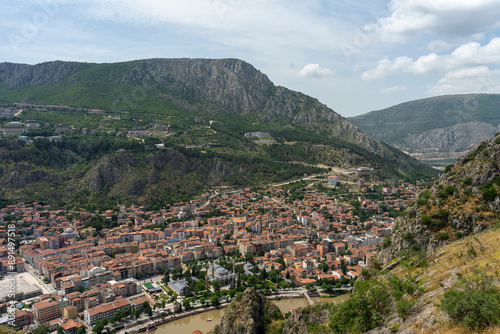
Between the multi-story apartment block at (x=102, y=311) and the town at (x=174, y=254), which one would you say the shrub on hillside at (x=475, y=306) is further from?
the multi-story apartment block at (x=102, y=311)

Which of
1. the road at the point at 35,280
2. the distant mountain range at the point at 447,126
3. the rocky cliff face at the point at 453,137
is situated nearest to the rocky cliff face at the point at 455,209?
the road at the point at 35,280

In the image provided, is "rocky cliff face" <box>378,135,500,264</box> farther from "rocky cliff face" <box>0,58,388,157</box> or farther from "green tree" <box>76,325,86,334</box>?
"rocky cliff face" <box>0,58,388,157</box>

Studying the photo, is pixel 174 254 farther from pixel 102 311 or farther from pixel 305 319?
pixel 305 319

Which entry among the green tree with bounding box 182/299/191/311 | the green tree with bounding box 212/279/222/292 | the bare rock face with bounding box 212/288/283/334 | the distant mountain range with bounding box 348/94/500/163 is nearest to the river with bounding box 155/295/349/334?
the green tree with bounding box 182/299/191/311

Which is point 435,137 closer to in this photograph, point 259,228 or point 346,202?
point 346,202

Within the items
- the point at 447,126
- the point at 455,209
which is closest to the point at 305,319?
the point at 455,209

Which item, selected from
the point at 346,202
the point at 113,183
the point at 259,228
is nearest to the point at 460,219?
the point at 259,228
